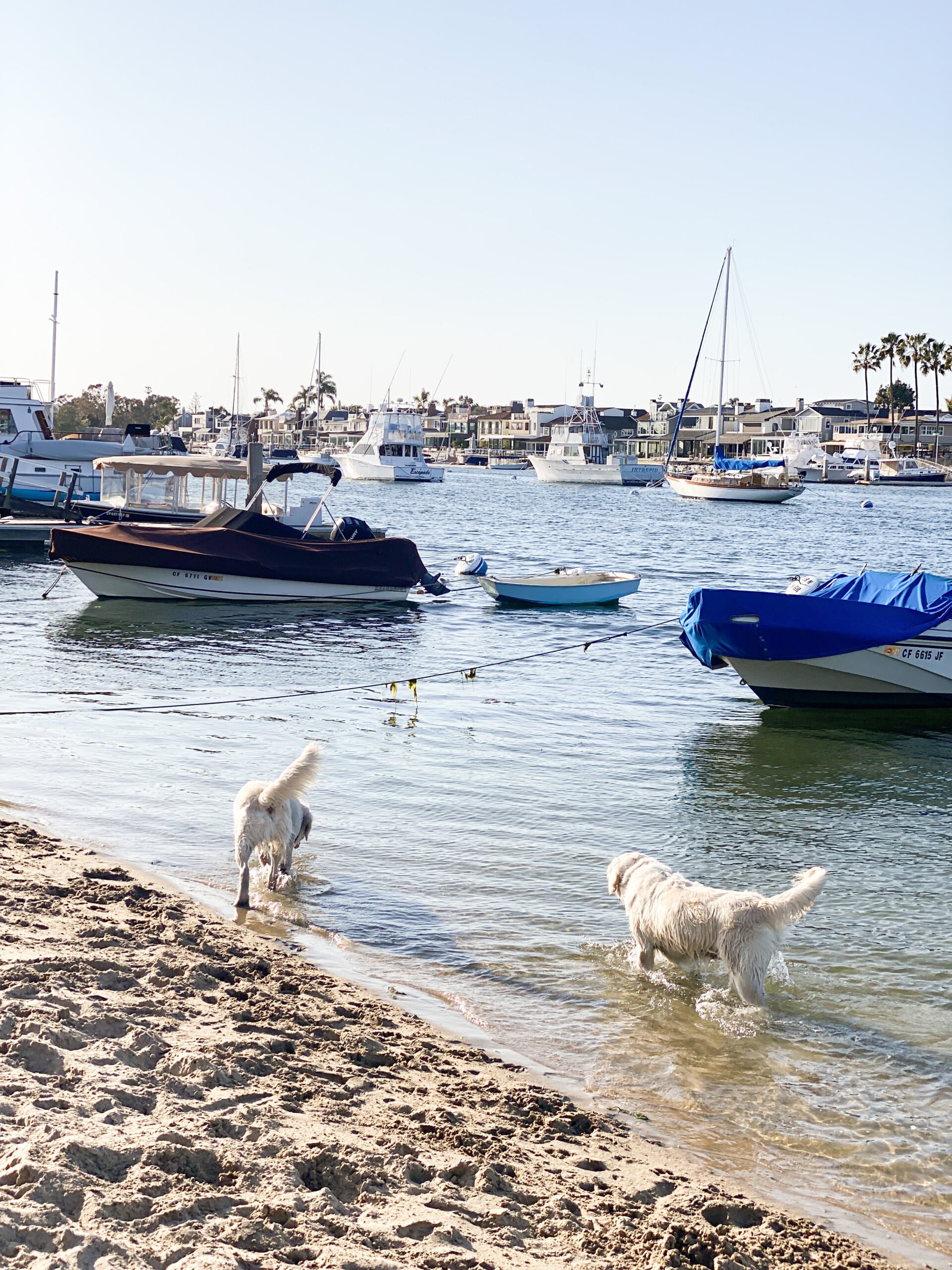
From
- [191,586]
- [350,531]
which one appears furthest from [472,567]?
[191,586]

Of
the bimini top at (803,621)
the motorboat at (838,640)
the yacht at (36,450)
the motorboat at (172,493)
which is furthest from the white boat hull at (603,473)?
the bimini top at (803,621)

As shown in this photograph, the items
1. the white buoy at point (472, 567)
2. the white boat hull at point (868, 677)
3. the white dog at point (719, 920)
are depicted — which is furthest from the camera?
the white buoy at point (472, 567)

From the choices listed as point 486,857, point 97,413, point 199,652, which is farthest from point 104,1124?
point 97,413

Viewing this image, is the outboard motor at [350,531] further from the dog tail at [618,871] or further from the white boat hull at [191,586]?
the dog tail at [618,871]

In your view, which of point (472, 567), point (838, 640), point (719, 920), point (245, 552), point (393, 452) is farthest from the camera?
point (393, 452)

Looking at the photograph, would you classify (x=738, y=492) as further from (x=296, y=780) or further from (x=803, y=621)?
(x=296, y=780)

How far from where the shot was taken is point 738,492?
9844 cm

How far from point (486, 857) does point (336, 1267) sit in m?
6.64

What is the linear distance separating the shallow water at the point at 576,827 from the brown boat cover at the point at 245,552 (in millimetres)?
1254

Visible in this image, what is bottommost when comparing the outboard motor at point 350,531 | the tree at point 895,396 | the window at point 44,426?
the outboard motor at point 350,531

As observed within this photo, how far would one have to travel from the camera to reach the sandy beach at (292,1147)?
4312 millimetres

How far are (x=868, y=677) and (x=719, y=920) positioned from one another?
11.1 m

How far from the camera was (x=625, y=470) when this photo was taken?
12888 centimetres

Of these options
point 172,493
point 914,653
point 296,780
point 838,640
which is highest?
point 172,493
